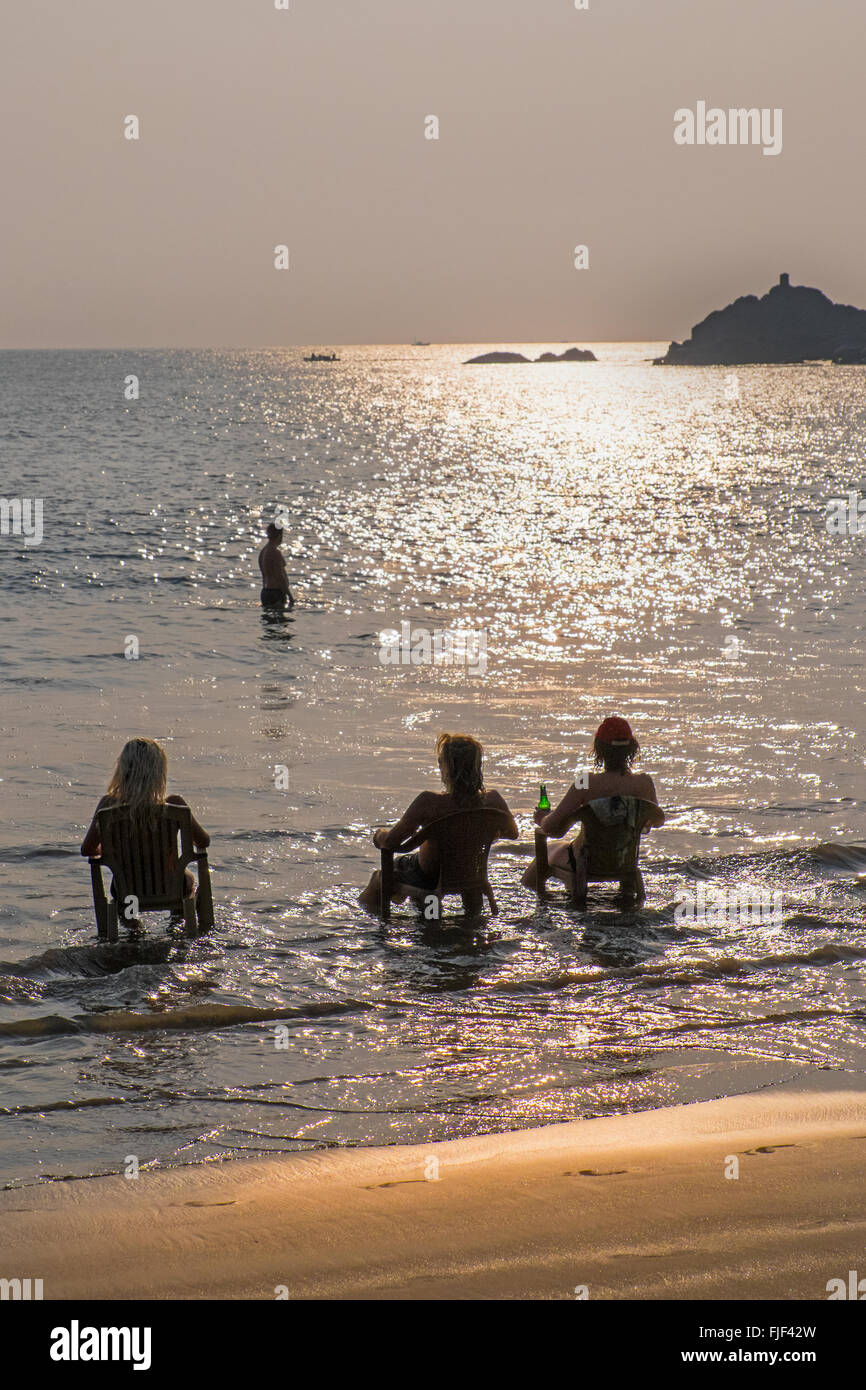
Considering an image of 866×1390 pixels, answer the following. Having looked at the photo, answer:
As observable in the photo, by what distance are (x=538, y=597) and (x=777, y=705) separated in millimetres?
10599

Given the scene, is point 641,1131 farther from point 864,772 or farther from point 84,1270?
point 864,772

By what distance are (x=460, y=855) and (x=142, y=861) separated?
1873 millimetres

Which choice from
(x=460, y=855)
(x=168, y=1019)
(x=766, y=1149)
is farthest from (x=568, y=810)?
(x=766, y=1149)

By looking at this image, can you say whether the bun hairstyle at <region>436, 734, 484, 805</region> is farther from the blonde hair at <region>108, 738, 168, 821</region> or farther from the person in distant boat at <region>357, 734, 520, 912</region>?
the blonde hair at <region>108, 738, 168, 821</region>

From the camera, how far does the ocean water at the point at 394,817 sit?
548 centimetres

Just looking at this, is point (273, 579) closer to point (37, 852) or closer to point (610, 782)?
point (37, 852)

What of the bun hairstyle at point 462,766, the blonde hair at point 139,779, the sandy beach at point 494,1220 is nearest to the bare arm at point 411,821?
the bun hairstyle at point 462,766

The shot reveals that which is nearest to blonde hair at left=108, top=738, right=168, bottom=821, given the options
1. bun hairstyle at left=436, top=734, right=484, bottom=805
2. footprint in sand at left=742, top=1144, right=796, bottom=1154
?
bun hairstyle at left=436, top=734, right=484, bottom=805

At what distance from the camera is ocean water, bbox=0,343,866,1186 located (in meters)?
5.48

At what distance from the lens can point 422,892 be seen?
768 cm

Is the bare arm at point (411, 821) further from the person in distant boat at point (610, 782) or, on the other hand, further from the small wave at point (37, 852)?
the small wave at point (37, 852)

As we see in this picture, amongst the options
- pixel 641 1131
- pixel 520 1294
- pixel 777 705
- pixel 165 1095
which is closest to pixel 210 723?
pixel 777 705

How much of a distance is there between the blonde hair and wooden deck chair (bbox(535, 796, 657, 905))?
2.43m
